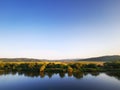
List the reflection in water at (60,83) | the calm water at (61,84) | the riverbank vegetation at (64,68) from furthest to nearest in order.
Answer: the riverbank vegetation at (64,68), the reflection in water at (60,83), the calm water at (61,84)

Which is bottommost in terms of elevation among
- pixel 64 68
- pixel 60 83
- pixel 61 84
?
pixel 61 84

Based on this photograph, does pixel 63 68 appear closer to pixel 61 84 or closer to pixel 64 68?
pixel 64 68

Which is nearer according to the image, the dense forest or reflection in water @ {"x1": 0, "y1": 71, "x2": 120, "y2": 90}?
reflection in water @ {"x1": 0, "y1": 71, "x2": 120, "y2": 90}

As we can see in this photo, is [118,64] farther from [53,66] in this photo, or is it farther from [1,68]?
[1,68]

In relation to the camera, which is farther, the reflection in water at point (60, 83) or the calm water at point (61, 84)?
the reflection in water at point (60, 83)

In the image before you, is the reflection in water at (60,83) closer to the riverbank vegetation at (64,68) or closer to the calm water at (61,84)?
the calm water at (61,84)

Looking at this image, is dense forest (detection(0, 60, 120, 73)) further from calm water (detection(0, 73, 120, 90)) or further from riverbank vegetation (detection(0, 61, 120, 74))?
calm water (detection(0, 73, 120, 90))

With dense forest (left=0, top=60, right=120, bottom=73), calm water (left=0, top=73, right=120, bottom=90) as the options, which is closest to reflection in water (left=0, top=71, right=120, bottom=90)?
calm water (left=0, top=73, right=120, bottom=90)

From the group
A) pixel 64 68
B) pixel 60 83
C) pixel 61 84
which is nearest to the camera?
pixel 61 84

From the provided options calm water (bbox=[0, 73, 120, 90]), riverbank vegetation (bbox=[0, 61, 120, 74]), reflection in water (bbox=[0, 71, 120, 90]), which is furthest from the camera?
riverbank vegetation (bbox=[0, 61, 120, 74])

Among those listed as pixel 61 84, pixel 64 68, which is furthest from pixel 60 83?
pixel 64 68

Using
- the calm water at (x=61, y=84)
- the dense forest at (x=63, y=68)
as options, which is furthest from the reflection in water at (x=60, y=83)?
the dense forest at (x=63, y=68)

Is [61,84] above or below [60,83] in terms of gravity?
below

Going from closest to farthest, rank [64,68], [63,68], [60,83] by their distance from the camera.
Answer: [60,83] < [64,68] < [63,68]
